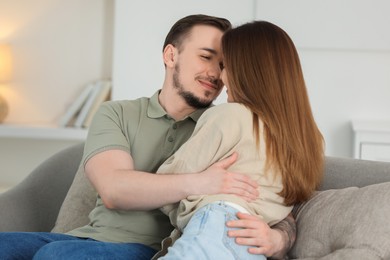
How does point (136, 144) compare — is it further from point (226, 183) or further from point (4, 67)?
point (4, 67)

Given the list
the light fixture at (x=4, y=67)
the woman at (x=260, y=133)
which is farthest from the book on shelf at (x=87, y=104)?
the woman at (x=260, y=133)

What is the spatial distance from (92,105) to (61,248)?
103 inches

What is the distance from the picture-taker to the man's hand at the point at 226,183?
192 centimetres

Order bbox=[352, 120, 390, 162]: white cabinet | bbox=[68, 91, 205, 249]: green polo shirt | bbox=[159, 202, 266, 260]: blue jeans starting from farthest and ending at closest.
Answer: bbox=[352, 120, 390, 162]: white cabinet, bbox=[68, 91, 205, 249]: green polo shirt, bbox=[159, 202, 266, 260]: blue jeans

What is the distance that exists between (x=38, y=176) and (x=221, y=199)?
3.82 feet

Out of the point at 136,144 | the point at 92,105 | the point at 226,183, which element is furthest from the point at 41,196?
the point at 92,105

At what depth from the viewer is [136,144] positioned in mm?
2367

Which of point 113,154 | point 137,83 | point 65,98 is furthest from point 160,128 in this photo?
point 65,98

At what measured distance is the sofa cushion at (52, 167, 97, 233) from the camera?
265cm

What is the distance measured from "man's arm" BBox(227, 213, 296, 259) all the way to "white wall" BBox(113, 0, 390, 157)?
2330 mm

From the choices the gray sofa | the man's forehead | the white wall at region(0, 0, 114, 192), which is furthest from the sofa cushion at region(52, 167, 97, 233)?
the white wall at region(0, 0, 114, 192)

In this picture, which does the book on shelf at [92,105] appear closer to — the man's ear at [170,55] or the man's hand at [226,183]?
the man's ear at [170,55]

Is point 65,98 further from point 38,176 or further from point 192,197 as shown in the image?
point 192,197

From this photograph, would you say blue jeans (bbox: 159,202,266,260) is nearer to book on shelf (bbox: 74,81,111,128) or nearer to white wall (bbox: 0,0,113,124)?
book on shelf (bbox: 74,81,111,128)
